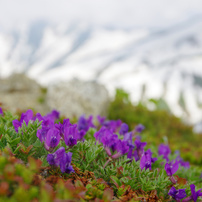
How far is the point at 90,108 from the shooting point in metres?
7.60

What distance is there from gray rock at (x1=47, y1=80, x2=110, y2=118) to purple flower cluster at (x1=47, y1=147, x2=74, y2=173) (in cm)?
502

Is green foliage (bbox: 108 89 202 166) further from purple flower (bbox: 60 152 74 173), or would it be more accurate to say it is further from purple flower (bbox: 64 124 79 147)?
purple flower (bbox: 60 152 74 173)

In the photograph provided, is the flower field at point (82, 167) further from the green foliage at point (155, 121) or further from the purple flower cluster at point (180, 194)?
the green foliage at point (155, 121)

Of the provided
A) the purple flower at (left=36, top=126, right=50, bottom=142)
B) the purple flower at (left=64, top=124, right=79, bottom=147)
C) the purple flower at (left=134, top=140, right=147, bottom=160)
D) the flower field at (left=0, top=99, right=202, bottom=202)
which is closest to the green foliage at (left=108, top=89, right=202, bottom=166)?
the purple flower at (left=134, top=140, right=147, bottom=160)

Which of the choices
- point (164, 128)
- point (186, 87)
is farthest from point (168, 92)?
point (164, 128)

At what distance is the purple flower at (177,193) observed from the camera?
6.56 feet

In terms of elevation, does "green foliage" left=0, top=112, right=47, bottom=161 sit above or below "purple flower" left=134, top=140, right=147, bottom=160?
above

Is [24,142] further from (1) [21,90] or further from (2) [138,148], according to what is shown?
(1) [21,90]

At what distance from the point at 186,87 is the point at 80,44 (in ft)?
330

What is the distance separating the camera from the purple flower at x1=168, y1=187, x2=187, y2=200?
→ 6.56 feet

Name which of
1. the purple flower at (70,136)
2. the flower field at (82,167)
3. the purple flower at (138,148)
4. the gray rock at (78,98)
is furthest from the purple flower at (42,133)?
the gray rock at (78,98)

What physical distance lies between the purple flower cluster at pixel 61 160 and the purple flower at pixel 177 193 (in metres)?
0.93

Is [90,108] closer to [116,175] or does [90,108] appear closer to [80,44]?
[116,175]

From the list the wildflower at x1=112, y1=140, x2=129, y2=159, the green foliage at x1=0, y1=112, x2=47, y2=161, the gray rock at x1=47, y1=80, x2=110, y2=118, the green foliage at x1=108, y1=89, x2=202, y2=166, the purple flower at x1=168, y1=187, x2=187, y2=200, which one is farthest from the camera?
the green foliage at x1=108, y1=89, x2=202, y2=166
